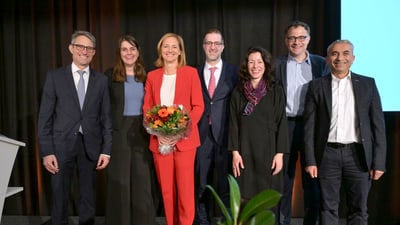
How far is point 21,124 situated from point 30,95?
344 millimetres

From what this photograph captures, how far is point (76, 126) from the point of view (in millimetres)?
2873

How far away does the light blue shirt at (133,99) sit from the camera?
2.91 m

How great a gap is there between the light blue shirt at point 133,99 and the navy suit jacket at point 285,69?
111 centimetres

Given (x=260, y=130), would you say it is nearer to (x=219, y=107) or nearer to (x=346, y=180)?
(x=219, y=107)

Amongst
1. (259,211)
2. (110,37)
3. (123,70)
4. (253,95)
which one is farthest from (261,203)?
(110,37)

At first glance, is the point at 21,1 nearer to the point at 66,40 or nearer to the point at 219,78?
the point at 66,40

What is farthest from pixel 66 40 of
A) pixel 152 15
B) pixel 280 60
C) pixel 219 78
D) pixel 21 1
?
pixel 280 60

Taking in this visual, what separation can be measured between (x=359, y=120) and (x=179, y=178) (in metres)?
1.38

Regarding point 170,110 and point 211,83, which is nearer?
point 170,110

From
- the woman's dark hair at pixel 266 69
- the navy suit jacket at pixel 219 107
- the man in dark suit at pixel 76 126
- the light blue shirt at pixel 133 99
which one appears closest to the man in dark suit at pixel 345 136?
the woman's dark hair at pixel 266 69

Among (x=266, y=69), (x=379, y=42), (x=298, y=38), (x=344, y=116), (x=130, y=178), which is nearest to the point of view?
(x=344, y=116)

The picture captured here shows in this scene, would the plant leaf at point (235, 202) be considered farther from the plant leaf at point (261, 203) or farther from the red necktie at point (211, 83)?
the red necktie at point (211, 83)

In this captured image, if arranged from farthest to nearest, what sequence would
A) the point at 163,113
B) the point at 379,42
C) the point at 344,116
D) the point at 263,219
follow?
the point at 379,42 → the point at 344,116 → the point at 163,113 → the point at 263,219

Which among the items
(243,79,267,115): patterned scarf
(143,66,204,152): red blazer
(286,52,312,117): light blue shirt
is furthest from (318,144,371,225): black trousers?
(143,66,204,152): red blazer
